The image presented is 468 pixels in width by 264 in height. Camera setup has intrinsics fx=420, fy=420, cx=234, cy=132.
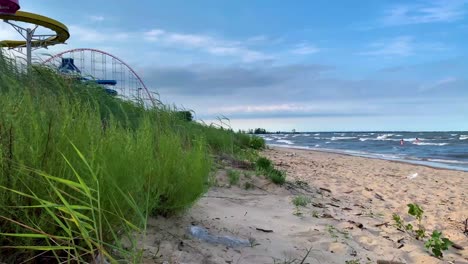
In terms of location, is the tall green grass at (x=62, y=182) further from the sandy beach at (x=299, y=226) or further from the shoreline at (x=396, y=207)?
the shoreline at (x=396, y=207)

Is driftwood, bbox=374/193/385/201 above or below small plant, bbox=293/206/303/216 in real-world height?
below

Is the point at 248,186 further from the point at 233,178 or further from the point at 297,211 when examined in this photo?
the point at 297,211

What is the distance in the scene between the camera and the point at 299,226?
12.7ft

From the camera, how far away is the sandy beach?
276cm

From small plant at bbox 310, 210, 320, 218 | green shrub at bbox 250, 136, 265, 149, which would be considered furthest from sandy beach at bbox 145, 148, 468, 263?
green shrub at bbox 250, 136, 265, 149

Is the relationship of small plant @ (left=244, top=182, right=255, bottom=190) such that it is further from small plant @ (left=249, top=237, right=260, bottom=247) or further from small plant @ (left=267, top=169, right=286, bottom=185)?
small plant @ (left=249, top=237, right=260, bottom=247)

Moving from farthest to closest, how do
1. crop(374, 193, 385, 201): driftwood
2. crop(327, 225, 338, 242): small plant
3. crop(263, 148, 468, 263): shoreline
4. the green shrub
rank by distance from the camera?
the green shrub
crop(374, 193, 385, 201): driftwood
crop(263, 148, 468, 263): shoreline
crop(327, 225, 338, 242): small plant

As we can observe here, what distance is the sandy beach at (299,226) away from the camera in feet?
9.05

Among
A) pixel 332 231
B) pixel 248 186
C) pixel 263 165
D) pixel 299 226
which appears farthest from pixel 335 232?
pixel 263 165

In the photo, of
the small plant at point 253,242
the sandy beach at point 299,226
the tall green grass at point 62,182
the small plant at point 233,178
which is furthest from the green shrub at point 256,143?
the tall green grass at point 62,182

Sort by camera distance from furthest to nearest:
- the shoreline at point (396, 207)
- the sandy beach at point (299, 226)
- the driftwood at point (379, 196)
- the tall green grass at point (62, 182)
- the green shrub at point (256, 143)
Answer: the green shrub at point (256, 143)
the driftwood at point (379, 196)
the shoreline at point (396, 207)
the sandy beach at point (299, 226)
the tall green grass at point (62, 182)

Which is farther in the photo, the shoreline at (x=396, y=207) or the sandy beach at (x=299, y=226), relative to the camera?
the shoreline at (x=396, y=207)

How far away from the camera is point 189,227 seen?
3.07 metres

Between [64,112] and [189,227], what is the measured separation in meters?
1.33
